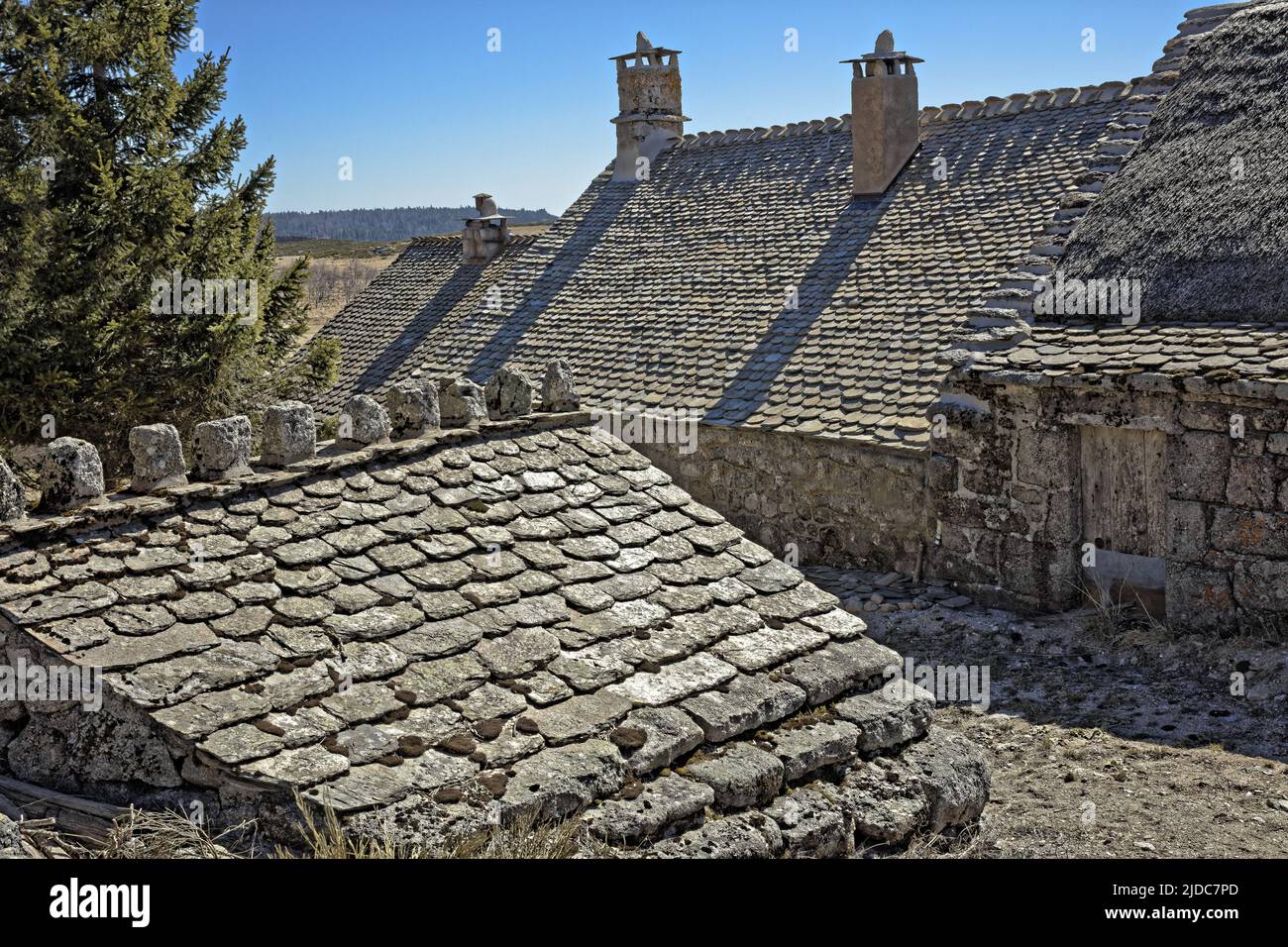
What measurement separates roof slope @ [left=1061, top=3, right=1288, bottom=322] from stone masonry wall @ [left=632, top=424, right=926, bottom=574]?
2765mm

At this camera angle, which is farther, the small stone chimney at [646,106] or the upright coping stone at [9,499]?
the small stone chimney at [646,106]

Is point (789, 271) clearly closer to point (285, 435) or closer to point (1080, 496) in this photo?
point (1080, 496)

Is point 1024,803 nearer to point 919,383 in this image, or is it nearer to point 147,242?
point 919,383

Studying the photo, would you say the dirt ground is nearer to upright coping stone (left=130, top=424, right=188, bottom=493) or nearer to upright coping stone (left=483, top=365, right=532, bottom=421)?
upright coping stone (left=483, top=365, right=532, bottom=421)

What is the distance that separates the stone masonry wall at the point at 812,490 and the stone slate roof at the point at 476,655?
6.73 m

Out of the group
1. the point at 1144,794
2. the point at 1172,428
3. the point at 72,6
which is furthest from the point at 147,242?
the point at 1144,794

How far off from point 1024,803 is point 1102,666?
2.91 meters

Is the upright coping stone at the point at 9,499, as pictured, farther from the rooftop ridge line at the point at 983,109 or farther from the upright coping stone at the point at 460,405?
the rooftop ridge line at the point at 983,109

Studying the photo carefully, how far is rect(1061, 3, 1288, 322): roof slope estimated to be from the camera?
34.2 feet

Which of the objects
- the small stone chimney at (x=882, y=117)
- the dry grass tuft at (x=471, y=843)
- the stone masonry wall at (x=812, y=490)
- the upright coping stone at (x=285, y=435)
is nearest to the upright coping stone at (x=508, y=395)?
the upright coping stone at (x=285, y=435)

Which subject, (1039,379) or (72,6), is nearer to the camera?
(1039,379)

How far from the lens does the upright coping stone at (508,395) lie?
6242 mm
